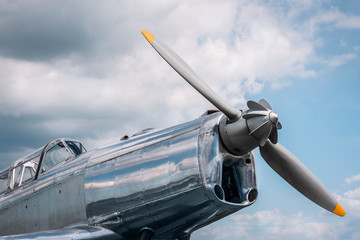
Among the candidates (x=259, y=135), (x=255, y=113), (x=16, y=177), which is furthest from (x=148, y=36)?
(x=16, y=177)

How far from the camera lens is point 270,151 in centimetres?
920

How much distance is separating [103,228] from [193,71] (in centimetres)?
353

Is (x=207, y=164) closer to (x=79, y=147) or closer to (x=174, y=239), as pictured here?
(x=174, y=239)

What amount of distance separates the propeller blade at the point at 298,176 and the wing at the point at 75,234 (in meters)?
3.49

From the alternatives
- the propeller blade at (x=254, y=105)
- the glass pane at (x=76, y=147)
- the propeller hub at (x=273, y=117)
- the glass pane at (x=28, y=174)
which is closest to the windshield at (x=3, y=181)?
the glass pane at (x=28, y=174)

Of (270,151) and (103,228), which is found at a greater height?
(270,151)

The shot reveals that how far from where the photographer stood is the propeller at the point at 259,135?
25.4 feet

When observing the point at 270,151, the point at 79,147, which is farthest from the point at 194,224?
the point at 79,147

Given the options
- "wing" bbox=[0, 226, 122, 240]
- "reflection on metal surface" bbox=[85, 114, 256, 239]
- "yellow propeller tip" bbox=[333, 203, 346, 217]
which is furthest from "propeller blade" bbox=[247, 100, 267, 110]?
"wing" bbox=[0, 226, 122, 240]

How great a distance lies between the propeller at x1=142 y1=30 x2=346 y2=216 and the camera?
305 inches

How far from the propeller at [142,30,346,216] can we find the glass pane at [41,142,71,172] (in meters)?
3.42

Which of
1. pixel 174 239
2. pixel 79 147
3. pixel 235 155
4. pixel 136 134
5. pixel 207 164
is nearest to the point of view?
pixel 207 164

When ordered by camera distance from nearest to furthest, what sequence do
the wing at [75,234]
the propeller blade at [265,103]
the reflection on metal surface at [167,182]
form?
1. the reflection on metal surface at [167,182]
2. the propeller blade at [265,103]
3. the wing at [75,234]

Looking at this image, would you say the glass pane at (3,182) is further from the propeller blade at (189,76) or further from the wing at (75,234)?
the propeller blade at (189,76)
